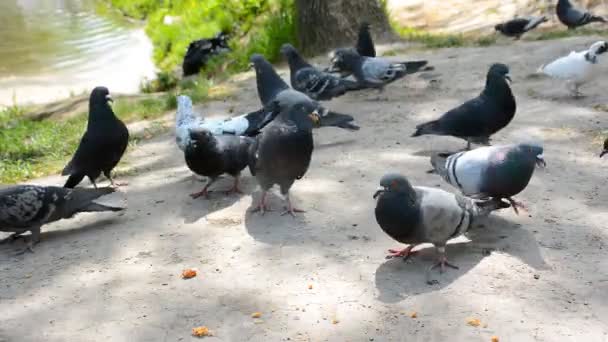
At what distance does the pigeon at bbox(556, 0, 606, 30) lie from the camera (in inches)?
433

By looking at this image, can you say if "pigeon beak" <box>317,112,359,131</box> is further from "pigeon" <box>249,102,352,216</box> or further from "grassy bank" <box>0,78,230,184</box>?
"grassy bank" <box>0,78,230,184</box>

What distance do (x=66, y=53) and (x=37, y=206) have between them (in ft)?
43.1

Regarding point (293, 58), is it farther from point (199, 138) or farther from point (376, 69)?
point (199, 138)

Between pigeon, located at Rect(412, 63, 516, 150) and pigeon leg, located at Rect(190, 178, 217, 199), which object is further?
pigeon, located at Rect(412, 63, 516, 150)

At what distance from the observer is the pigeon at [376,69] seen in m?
8.62

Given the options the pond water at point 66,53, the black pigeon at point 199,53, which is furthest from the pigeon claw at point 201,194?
the black pigeon at point 199,53

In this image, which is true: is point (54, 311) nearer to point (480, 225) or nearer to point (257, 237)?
point (257, 237)

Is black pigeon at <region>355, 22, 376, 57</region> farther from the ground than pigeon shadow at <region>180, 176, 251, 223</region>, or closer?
farther from the ground

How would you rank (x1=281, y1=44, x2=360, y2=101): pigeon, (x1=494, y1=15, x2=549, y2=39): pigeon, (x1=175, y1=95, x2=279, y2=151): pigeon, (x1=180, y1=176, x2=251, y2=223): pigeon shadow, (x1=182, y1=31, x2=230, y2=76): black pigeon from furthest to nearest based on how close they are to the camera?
(x1=182, y1=31, x2=230, y2=76): black pigeon → (x1=494, y1=15, x2=549, y2=39): pigeon → (x1=281, y1=44, x2=360, y2=101): pigeon → (x1=175, y1=95, x2=279, y2=151): pigeon → (x1=180, y1=176, x2=251, y2=223): pigeon shadow

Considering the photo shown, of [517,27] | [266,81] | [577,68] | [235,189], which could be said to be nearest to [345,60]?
[266,81]

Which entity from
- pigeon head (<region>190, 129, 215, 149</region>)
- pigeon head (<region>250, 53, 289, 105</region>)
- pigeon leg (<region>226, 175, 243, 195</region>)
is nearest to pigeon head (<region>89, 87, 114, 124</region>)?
pigeon head (<region>190, 129, 215, 149</region>)

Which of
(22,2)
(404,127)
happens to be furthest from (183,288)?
(22,2)

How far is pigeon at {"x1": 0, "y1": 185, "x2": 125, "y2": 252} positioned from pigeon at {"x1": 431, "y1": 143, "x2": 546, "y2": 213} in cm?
267

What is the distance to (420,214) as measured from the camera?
4254 mm
